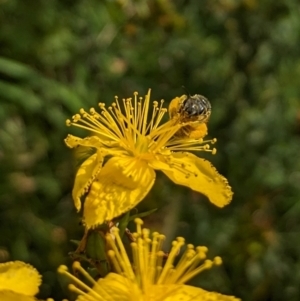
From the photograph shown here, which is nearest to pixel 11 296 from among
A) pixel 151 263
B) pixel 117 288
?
pixel 117 288

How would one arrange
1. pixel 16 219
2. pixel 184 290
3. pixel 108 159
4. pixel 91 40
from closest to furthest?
pixel 184 290 < pixel 108 159 < pixel 16 219 < pixel 91 40

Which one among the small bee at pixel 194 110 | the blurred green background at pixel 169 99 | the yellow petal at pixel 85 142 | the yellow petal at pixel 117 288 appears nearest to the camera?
the yellow petal at pixel 117 288

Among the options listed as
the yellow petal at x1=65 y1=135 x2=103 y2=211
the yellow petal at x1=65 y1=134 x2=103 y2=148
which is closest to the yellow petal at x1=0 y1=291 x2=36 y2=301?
the yellow petal at x1=65 y1=135 x2=103 y2=211

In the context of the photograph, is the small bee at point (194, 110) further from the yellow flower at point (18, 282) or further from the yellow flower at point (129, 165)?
the yellow flower at point (18, 282)

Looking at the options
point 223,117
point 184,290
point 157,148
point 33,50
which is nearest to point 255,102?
point 223,117

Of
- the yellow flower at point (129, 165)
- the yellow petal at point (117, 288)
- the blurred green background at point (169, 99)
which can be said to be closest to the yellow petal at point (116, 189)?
the yellow flower at point (129, 165)

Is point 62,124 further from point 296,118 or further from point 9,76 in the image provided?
point 296,118
